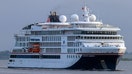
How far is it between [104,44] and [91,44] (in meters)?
1.66

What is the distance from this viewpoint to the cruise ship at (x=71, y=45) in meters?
92.7

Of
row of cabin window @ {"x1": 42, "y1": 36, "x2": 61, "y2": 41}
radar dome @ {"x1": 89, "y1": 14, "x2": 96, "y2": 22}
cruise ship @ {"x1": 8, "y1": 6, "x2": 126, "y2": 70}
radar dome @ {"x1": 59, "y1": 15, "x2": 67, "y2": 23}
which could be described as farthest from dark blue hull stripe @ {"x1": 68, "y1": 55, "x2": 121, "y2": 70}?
radar dome @ {"x1": 59, "y1": 15, "x2": 67, "y2": 23}

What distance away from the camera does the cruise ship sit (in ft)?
304

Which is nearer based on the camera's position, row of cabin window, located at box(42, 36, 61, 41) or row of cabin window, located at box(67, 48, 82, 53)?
row of cabin window, located at box(67, 48, 82, 53)

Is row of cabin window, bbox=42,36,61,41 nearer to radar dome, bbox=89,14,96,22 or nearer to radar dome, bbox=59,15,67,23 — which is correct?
radar dome, bbox=59,15,67,23

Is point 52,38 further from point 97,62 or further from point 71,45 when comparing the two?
point 97,62

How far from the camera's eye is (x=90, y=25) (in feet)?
312

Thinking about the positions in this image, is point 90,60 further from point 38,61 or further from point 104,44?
point 38,61

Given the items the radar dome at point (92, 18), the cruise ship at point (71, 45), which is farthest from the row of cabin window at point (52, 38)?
the radar dome at point (92, 18)

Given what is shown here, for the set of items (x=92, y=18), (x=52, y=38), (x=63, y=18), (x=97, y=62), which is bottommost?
(x=97, y=62)

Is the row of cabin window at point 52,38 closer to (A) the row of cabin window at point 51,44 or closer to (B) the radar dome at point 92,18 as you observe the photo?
(A) the row of cabin window at point 51,44

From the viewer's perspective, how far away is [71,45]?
9444 cm

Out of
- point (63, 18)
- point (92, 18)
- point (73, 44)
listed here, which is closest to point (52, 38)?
point (73, 44)

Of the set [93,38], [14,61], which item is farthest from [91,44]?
[14,61]
